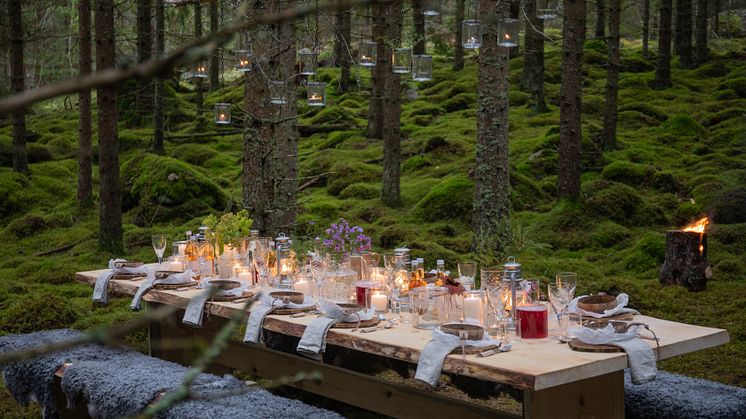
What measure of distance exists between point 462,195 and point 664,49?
349 inches

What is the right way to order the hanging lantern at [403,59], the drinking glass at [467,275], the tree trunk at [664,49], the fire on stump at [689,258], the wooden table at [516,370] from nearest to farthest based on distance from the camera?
the wooden table at [516,370] → the drinking glass at [467,275] → the hanging lantern at [403,59] → the fire on stump at [689,258] → the tree trunk at [664,49]

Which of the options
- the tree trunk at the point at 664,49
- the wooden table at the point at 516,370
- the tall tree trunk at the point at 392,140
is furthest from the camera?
the tree trunk at the point at 664,49

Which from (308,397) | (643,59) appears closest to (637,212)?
(308,397)

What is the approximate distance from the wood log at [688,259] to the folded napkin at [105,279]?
17.8ft

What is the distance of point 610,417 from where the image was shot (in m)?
4.39

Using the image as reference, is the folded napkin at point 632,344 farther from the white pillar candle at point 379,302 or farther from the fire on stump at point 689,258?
the fire on stump at point 689,258

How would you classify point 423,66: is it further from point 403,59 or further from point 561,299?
point 561,299

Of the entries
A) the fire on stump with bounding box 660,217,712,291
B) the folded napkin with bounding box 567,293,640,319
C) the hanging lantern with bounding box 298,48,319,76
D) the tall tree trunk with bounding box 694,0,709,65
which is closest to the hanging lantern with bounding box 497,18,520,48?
the hanging lantern with bounding box 298,48,319,76

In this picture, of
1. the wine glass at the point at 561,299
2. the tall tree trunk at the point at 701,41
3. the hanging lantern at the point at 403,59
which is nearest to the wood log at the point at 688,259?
the hanging lantern at the point at 403,59

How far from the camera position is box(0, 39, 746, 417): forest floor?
890cm

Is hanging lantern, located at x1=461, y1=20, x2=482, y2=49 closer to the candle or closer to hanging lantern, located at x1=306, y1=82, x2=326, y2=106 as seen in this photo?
hanging lantern, located at x1=306, y1=82, x2=326, y2=106

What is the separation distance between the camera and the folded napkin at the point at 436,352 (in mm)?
3936

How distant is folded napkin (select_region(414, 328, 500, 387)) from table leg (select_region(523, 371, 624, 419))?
0.48 metres

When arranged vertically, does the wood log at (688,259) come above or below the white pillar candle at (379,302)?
below
